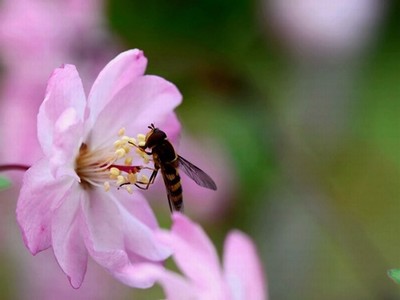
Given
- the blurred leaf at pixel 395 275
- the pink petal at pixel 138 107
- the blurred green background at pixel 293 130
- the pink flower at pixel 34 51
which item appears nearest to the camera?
the blurred leaf at pixel 395 275

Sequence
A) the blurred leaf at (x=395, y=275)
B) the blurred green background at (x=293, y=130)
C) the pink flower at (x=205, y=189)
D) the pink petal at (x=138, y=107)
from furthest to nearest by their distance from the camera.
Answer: the blurred green background at (x=293, y=130) → the pink flower at (x=205, y=189) → the pink petal at (x=138, y=107) → the blurred leaf at (x=395, y=275)

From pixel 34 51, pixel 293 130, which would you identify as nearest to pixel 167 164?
pixel 34 51

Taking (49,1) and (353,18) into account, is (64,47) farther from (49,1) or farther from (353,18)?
(353,18)

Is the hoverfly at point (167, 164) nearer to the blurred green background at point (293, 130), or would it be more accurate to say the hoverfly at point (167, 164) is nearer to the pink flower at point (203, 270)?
the pink flower at point (203, 270)

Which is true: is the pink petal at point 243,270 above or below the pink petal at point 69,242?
above

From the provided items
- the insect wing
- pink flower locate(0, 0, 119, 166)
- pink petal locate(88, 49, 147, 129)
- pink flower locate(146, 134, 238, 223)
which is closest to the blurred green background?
pink flower locate(146, 134, 238, 223)

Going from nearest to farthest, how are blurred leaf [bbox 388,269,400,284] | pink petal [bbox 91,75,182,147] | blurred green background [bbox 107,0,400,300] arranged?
blurred leaf [bbox 388,269,400,284] → pink petal [bbox 91,75,182,147] → blurred green background [bbox 107,0,400,300]

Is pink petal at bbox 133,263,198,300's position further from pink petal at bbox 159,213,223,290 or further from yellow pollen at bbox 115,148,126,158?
yellow pollen at bbox 115,148,126,158

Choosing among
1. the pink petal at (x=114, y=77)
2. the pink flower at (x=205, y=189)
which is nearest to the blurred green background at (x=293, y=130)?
the pink flower at (x=205, y=189)
